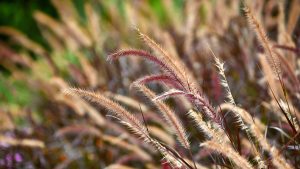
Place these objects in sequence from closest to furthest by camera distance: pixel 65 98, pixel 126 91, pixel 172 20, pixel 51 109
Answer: pixel 65 98 < pixel 126 91 < pixel 51 109 < pixel 172 20

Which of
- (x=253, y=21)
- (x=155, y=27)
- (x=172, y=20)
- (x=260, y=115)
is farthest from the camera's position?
(x=172, y=20)

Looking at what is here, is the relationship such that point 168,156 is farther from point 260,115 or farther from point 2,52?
point 2,52

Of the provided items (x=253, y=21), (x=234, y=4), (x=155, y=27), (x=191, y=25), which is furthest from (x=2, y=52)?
(x=253, y=21)

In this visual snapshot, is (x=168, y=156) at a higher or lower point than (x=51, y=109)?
lower

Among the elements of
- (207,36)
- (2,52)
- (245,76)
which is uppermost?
(2,52)

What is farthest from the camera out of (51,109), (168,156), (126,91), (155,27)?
(155,27)

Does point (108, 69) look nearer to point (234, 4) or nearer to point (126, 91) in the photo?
A: point (126, 91)

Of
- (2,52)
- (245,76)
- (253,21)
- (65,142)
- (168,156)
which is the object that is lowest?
(168,156)

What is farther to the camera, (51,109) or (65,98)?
(51,109)

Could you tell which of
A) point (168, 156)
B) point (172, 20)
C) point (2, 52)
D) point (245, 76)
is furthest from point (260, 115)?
point (2, 52)
